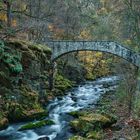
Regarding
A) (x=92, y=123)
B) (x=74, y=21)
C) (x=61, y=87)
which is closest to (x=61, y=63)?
(x=74, y=21)

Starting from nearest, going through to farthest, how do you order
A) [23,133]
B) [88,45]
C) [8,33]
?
[23,133] < [8,33] < [88,45]

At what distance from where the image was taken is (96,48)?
31953 millimetres

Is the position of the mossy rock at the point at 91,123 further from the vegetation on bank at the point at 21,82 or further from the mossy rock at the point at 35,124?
the vegetation on bank at the point at 21,82

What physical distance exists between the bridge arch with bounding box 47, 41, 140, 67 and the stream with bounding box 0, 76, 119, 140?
12.9ft

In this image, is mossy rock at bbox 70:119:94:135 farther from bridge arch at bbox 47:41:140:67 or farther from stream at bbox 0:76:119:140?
bridge arch at bbox 47:41:140:67

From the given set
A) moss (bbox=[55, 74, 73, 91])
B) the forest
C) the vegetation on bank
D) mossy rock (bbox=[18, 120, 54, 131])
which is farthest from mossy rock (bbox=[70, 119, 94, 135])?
moss (bbox=[55, 74, 73, 91])

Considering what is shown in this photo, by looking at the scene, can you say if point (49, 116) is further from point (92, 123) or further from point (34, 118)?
point (92, 123)

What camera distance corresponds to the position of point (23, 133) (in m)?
17.5

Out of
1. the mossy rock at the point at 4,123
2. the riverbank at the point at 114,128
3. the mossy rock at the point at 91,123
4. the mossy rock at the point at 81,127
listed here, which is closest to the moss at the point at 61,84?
the riverbank at the point at 114,128

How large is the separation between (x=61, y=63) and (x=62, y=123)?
2079 cm

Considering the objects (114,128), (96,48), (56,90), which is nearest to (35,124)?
(114,128)

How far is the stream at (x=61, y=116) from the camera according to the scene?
17.1 meters

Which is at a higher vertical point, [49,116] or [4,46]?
[4,46]

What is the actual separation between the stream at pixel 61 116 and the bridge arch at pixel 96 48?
3920 millimetres
